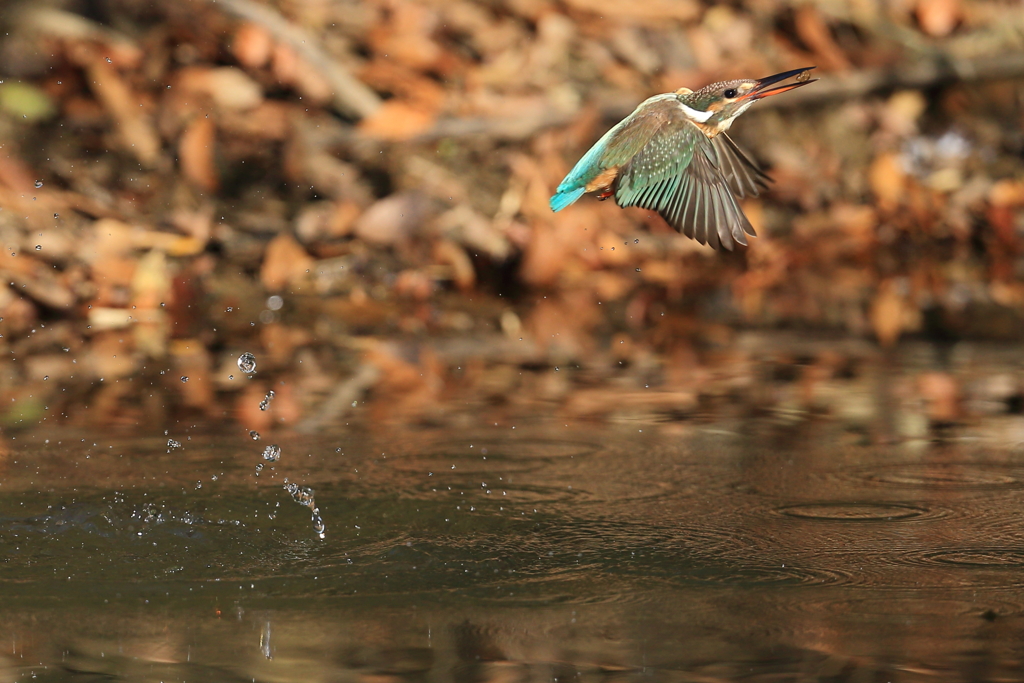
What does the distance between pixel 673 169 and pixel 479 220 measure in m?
3.52

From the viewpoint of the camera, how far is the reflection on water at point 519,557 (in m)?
2.24

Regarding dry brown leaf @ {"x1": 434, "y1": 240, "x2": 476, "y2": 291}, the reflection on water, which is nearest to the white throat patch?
the reflection on water

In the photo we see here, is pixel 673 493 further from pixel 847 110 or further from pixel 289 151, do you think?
pixel 847 110

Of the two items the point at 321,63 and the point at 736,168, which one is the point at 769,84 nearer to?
the point at 736,168

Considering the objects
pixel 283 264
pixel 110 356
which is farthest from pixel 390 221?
pixel 110 356

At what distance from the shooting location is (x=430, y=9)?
7.42 meters

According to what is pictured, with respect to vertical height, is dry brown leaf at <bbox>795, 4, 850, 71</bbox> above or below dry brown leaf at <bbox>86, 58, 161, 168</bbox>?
above

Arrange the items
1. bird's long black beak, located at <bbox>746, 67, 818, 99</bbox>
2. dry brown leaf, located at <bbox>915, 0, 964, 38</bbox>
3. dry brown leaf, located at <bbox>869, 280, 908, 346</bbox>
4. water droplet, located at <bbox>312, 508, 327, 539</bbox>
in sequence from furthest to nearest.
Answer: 1. dry brown leaf, located at <bbox>915, 0, 964, 38</bbox>
2. dry brown leaf, located at <bbox>869, 280, 908, 346</bbox>
3. water droplet, located at <bbox>312, 508, 327, 539</bbox>
4. bird's long black beak, located at <bbox>746, 67, 818, 99</bbox>

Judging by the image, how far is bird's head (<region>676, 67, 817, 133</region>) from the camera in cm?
274

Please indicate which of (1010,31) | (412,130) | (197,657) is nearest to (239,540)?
(197,657)

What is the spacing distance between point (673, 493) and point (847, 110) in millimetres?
4769

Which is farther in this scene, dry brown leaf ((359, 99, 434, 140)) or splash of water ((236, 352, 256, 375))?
dry brown leaf ((359, 99, 434, 140))

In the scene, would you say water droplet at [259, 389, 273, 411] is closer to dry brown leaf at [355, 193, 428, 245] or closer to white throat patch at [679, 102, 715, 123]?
white throat patch at [679, 102, 715, 123]

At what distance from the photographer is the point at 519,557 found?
2773 millimetres
